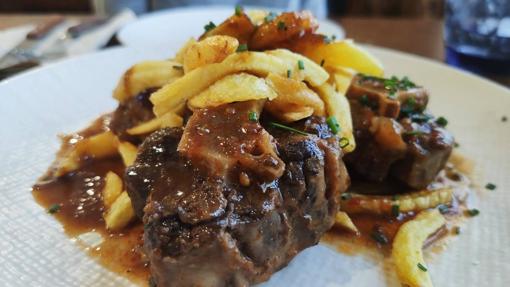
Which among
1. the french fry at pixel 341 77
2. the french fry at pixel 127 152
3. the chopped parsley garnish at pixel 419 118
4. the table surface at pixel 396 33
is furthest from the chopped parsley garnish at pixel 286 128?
the table surface at pixel 396 33

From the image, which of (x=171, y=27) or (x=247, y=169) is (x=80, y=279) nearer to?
(x=247, y=169)

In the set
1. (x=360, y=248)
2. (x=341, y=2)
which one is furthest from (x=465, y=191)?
(x=341, y=2)

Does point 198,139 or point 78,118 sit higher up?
point 198,139

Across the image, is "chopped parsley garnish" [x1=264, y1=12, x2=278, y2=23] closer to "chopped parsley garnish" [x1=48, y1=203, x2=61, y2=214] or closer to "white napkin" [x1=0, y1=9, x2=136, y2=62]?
"chopped parsley garnish" [x1=48, y1=203, x2=61, y2=214]

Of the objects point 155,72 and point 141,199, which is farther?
point 155,72

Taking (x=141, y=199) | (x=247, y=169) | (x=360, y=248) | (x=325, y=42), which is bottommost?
(x=360, y=248)

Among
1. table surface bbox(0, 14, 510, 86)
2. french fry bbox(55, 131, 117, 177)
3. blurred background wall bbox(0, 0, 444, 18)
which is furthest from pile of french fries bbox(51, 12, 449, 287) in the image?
blurred background wall bbox(0, 0, 444, 18)

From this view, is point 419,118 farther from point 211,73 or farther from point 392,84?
point 211,73

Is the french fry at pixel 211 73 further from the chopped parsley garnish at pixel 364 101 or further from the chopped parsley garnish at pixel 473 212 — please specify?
the chopped parsley garnish at pixel 473 212


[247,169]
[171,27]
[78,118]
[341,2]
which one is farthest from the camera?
[341,2]
